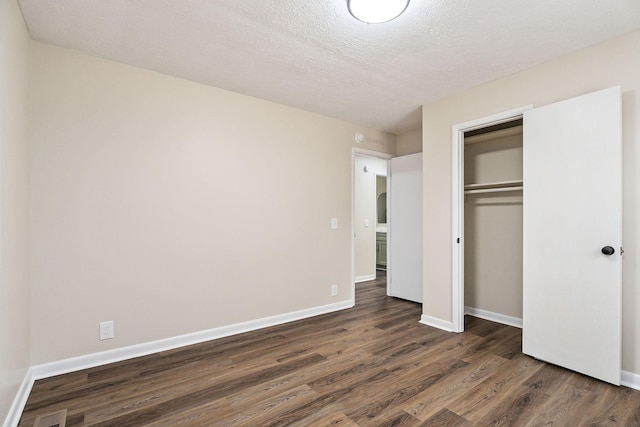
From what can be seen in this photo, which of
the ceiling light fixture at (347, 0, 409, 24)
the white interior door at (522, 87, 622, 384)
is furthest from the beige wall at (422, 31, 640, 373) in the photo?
the ceiling light fixture at (347, 0, 409, 24)

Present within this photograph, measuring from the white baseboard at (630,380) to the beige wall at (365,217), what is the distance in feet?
12.5

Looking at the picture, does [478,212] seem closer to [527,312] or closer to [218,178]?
[527,312]

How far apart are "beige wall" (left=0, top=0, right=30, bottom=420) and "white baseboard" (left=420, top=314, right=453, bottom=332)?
341cm

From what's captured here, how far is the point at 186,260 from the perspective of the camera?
2920mm

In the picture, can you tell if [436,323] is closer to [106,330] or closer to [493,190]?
[493,190]

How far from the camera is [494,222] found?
142 inches

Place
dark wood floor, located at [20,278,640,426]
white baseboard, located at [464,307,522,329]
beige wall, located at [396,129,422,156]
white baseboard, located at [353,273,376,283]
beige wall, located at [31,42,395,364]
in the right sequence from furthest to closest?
white baseboard, located at [353,273,376,283] → beige wall, located at [396,129,422,156] → white baseboard, located at [464,307,522,329] → beige wall, located at [31,42,395,364] → dark wood floor, located at [20,278,640,426]

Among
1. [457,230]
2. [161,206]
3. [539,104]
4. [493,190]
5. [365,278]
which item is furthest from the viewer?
[365,278]

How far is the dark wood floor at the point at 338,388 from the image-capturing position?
1.85 meters

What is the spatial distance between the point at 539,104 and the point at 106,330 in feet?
13.3

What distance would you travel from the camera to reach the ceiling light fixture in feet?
5.90

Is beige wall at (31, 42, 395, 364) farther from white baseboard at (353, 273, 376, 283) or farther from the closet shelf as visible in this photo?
white baseboard at (353, 273, 376, 283)

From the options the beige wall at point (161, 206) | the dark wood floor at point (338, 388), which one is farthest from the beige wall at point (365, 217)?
the dark wood floor at point (338, 388)

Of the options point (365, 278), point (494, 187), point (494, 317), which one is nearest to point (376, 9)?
point (494, 187)
